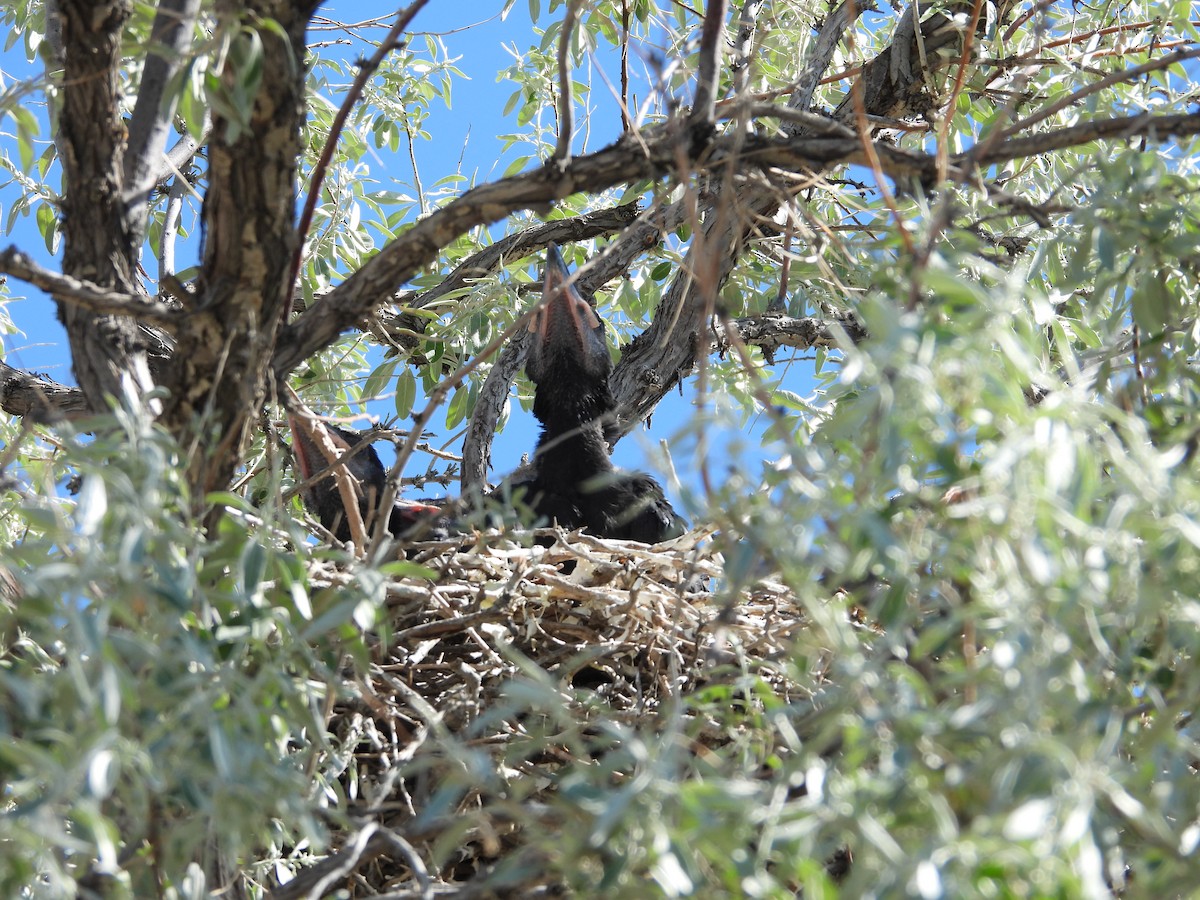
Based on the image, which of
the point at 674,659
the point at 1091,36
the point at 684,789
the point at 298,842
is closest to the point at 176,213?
the point at 298,842

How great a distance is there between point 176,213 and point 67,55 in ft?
6.60

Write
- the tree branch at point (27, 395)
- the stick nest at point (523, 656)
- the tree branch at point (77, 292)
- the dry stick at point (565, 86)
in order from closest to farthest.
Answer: the tree branch at point (77, 292) → the dry stick at point (565, 86) → the stick nest at point (523, 656) → the tree branch at point (27, 395)

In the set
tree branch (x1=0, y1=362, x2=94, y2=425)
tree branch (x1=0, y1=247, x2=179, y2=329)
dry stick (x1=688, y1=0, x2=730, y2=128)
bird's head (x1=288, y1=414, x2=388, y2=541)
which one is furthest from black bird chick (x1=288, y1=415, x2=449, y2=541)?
dry stick (x1=688, y1=0, x2=730, y2=128)

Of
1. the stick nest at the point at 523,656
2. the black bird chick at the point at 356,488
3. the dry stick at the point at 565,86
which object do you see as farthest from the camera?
the black bird chick at the point at 356,488

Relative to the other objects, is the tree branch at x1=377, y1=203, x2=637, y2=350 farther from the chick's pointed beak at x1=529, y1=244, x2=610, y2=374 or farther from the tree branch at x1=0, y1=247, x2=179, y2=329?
the tree branch at x1=0, y1=247, x2=179, y2=329

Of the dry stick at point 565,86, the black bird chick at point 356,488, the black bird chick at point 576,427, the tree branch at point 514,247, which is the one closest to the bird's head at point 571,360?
the black bird chick at point 576,427

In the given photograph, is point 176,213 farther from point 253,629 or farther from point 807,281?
point 253,629

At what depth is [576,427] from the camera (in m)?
4.30

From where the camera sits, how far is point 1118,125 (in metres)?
1.94

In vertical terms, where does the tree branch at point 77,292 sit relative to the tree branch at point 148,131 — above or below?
below

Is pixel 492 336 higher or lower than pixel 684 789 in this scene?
higher

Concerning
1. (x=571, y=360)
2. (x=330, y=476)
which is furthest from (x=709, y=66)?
(x=571, y=360)

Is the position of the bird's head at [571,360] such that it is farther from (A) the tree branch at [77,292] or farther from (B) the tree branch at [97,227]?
(A) the tree branch at [77,292]

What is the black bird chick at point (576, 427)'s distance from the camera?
4090mm
